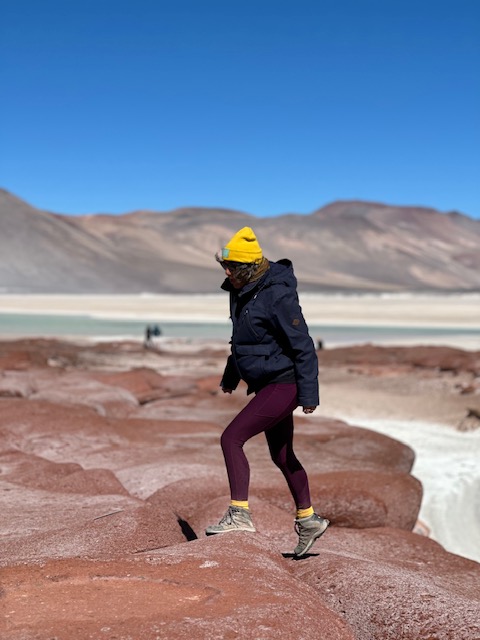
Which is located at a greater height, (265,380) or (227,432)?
(265,380)

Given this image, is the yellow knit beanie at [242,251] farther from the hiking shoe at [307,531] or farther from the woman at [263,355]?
the hiking shoe at [307,531]

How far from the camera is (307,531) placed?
384cm

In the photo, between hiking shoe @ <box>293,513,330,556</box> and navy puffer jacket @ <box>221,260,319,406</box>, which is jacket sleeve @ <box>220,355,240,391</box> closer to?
navy puffer jacket @ <box>221,260,319,406</box>

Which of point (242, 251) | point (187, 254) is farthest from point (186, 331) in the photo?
point (187, 254)

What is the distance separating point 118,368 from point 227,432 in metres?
15.6

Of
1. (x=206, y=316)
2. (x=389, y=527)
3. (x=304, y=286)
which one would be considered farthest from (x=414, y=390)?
(x=304, y=286)

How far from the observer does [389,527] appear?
202 inches

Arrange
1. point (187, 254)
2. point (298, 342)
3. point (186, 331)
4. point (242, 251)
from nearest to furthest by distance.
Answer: point (298, 342) → point (242, 251) → point (186, 331) → point (187, 254)

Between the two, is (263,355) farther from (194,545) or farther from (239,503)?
(194,545)

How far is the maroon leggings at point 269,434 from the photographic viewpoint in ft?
12.0

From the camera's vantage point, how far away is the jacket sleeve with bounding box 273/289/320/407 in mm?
3553

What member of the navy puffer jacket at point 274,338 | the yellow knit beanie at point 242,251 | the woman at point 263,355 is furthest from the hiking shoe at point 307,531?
the yellow knit beanie at point 242,251

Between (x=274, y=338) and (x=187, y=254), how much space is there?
500ft

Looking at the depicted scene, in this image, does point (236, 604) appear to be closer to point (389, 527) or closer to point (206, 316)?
point (389, 527)
